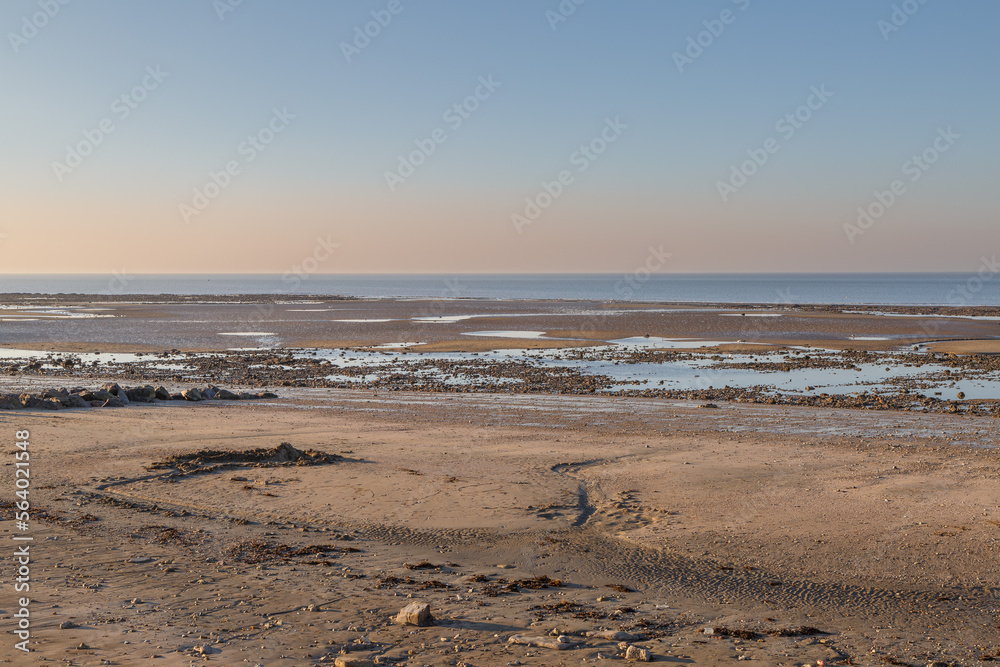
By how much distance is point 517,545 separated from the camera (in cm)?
1045

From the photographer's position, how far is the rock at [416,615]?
7.48 meters

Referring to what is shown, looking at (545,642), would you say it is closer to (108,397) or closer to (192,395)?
(108,397)

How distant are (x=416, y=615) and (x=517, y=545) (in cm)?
315

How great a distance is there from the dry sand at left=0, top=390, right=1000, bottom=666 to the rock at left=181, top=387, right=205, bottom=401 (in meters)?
5.64

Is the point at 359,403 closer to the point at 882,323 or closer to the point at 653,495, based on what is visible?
the point at 653,495

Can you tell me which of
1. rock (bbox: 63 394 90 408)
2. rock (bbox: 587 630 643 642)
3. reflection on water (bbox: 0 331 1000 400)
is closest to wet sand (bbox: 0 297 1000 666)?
rock (bbox: 587 630 643 642)

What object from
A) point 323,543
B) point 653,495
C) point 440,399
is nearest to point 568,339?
point 440,399

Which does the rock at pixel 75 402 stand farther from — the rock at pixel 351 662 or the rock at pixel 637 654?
the rock at pixel 637 654

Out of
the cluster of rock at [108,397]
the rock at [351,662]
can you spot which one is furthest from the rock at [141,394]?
the rock at [351,662]

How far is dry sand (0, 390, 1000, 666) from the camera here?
23.8 ft

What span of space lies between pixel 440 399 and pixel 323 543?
14431 millimetres

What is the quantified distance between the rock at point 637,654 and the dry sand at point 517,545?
16 centimetres

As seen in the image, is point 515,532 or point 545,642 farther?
point 515,532

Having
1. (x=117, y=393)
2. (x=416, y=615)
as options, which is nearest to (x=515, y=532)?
(x=416, y=615)
